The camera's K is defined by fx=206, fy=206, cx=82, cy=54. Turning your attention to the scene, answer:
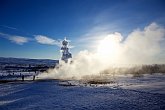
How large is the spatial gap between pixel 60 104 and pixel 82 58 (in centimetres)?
4658

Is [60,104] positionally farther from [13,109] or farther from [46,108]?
[13,109]

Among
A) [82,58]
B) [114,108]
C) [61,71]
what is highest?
[82,58]

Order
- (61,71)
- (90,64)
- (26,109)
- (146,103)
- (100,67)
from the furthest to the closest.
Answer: (100,67)
(90,64)
(61,71)
(146,103)
(26,109)

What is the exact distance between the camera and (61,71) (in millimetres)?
66062

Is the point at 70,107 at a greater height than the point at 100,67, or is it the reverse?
the point at 100,67

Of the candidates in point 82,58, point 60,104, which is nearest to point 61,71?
point 82,58

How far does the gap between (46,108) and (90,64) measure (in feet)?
170

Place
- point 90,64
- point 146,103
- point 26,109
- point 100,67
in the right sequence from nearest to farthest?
point 26,109 → point 146,103 → point 90,64 → point 100,67

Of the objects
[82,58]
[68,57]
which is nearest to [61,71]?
[82,58]

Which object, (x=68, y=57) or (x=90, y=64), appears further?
(x=68, y=57)

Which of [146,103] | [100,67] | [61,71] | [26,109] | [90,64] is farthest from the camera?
[100,67]

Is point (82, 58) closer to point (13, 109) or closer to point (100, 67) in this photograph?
point (100, 67)

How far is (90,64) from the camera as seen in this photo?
71.0 metres

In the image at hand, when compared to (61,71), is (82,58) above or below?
above
